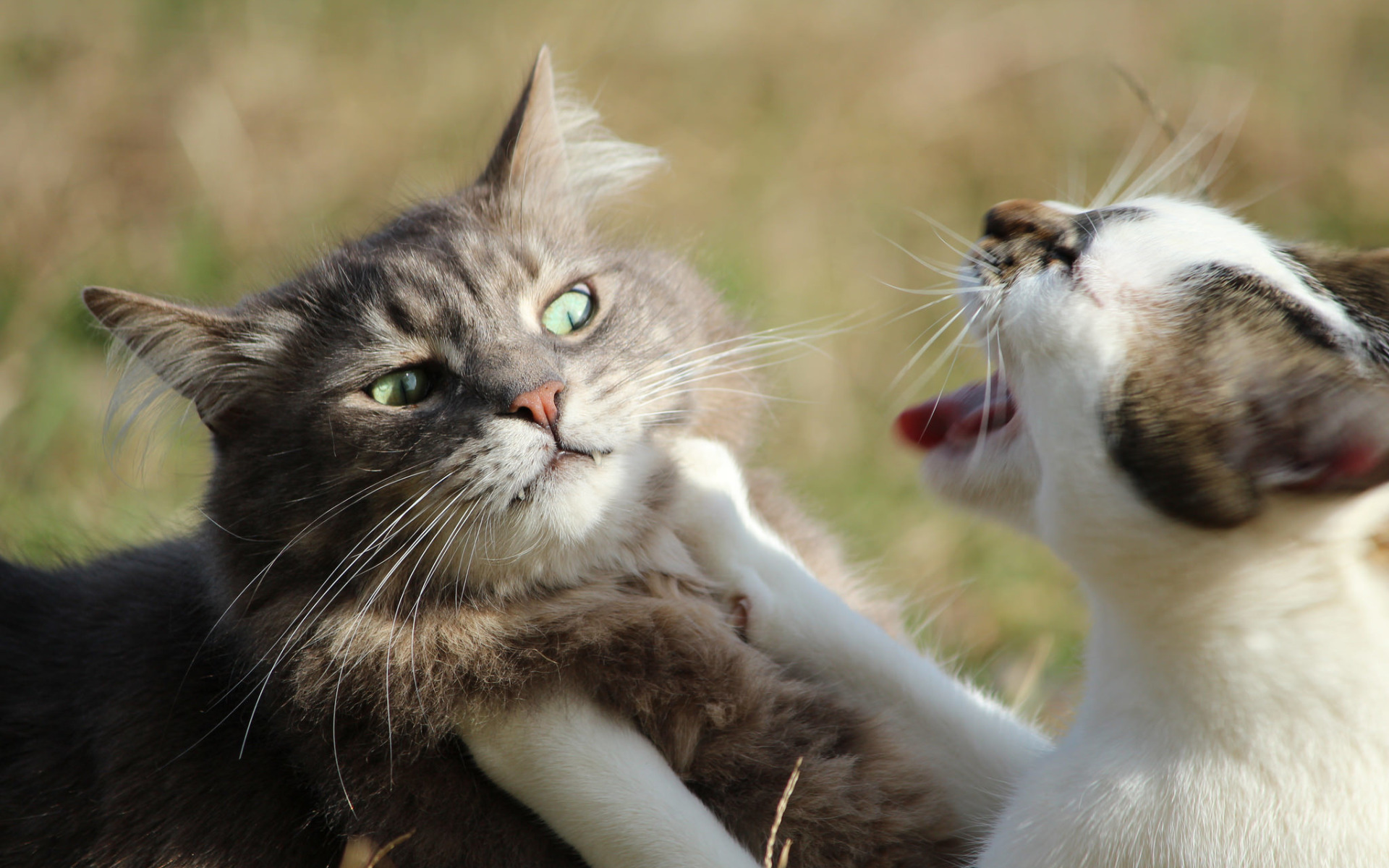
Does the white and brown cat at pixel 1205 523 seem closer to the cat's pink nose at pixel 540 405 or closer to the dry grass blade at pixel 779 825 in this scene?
the dry grass blade at pixel 779 825

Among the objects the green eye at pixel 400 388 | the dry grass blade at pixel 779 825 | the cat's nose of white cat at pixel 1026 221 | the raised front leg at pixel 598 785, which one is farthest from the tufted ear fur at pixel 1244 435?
the green eye at pixel 400 388

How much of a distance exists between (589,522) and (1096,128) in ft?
13.2

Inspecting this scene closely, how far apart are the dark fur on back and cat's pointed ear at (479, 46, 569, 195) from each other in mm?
305

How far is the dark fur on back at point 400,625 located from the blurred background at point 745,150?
1.02 m

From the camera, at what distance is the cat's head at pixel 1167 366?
Result: 1.21 meters

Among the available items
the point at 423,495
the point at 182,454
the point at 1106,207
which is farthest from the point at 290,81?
the point at 1106,207

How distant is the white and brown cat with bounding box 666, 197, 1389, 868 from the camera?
4.08 ft

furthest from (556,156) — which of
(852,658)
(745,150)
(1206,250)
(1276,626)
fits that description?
(745,150)

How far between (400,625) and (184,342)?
0.61m

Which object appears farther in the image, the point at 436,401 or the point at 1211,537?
the point at 436,401

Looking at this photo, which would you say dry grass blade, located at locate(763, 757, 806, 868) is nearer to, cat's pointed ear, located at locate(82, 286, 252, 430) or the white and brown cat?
the white and brown cat

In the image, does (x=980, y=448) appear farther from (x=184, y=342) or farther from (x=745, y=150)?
(x=745, y=150)

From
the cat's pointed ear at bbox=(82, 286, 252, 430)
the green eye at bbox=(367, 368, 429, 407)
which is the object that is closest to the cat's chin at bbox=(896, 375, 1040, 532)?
the green eye at bbox=(367, 368, 429, 407)

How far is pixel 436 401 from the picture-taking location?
67.2 inches
